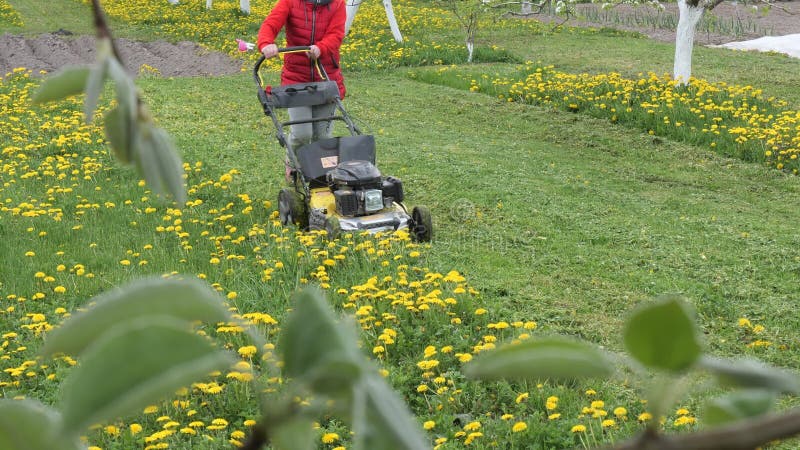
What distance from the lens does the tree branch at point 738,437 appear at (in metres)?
0.18

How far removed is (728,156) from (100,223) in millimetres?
5279

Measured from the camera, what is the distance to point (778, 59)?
45.4 feet

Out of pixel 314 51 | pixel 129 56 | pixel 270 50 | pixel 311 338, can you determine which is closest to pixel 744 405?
pixel 311 338

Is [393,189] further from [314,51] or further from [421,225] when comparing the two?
[314,51]

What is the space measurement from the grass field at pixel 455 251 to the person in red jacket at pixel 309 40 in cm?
59

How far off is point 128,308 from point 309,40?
6.33m

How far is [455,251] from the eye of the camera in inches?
199

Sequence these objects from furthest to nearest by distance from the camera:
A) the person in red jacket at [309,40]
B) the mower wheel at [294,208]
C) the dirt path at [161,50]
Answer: the dirt path at [161,50] → the person in red jacket at [309,40] → the mower wheel at [294,208]

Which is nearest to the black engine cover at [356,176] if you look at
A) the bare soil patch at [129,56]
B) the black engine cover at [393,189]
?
the black engine cover at [393,189]

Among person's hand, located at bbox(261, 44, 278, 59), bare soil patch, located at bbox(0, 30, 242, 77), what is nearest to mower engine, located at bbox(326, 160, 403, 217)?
person's hand, located at bbox(261, 44, 278, 59)

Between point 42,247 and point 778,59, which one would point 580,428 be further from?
point 778,59

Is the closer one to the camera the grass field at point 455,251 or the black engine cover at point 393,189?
the grass field at point 455,251

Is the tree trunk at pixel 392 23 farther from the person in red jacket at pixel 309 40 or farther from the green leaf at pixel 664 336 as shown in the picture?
the green leaf at pixel 664 336

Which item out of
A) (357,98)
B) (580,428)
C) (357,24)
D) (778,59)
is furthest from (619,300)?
(357,24)
